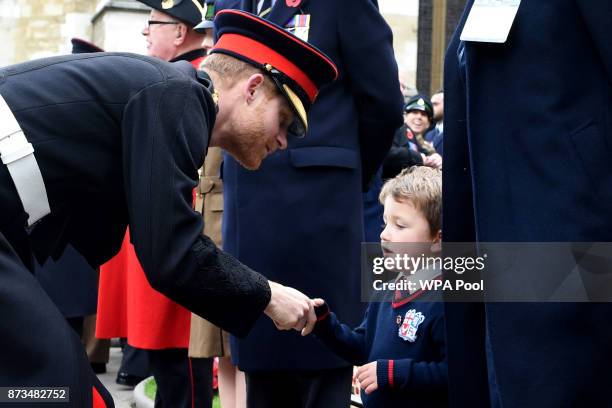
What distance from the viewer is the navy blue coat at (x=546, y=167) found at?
8.64ft

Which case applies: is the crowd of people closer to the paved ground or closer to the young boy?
the young boy

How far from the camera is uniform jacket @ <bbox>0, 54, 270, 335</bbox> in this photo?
2.87 metres

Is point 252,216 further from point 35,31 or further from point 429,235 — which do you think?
point 35,31

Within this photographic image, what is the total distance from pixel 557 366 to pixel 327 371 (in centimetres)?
180

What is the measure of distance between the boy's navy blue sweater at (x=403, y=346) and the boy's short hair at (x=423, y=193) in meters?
0.29

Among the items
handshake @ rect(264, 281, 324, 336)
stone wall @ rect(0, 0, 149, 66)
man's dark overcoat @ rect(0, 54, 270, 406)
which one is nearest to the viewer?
man's dark overcoat @ rect(0, 54, 270, 406)

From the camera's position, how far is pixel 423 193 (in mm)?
4070

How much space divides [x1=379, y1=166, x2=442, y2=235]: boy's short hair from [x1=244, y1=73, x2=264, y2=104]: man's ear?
85 centimetres

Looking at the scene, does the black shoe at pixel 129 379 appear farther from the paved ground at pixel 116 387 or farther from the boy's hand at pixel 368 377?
the boy's hand at pixel 368 377

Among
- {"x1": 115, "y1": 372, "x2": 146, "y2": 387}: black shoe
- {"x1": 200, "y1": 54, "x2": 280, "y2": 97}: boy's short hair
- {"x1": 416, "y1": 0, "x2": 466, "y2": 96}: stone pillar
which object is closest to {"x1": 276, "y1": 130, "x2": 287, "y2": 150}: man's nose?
{"x1": 200, "y1": 54, "x2": 280, "y2": 97}: boy's short hair

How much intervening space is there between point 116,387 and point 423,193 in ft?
11.4

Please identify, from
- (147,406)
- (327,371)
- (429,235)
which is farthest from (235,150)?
(147,406)

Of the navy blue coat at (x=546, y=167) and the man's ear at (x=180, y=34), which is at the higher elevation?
the man's ear at (x=180, y=34)

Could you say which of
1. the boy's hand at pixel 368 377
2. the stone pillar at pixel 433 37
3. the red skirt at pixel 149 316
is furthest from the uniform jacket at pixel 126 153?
the stone pillar at pixel 433 37
